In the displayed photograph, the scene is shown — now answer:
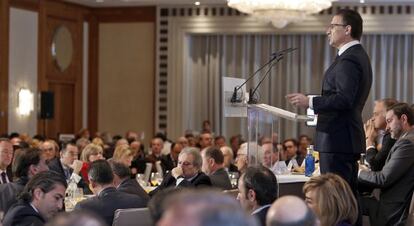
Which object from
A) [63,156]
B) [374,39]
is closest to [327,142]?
[63,156]

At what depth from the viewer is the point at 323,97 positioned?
506 centimetres

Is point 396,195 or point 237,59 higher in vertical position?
point 237,59

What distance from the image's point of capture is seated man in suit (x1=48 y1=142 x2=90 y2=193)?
343 inches

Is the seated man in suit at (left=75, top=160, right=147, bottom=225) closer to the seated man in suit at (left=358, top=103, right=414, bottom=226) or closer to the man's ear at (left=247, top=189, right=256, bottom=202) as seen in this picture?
Result: the man's ear at (left=247, top=189, right=256, bottom=202)

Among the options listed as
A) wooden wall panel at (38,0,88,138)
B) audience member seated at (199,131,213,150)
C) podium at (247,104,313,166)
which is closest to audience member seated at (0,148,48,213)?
podium at (247,104,313,166)

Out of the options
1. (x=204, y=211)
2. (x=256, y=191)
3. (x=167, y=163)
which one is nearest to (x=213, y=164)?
(x=256, y=191)

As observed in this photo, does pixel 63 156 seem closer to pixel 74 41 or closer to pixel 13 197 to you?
pixel 13 197

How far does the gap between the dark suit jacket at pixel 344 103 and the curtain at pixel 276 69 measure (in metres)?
12.6

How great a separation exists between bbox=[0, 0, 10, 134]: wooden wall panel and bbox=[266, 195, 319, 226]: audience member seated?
45.0 feet

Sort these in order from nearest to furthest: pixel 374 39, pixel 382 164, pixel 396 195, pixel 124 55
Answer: pixel 396 195 < pixel 382 164 < pixel 374 39 < pixel 124 55

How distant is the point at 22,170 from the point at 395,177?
278 centimetres

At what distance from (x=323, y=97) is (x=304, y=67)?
13280mm

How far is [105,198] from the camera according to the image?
5.90 meters

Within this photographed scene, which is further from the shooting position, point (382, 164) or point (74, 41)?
point (74, 41)
